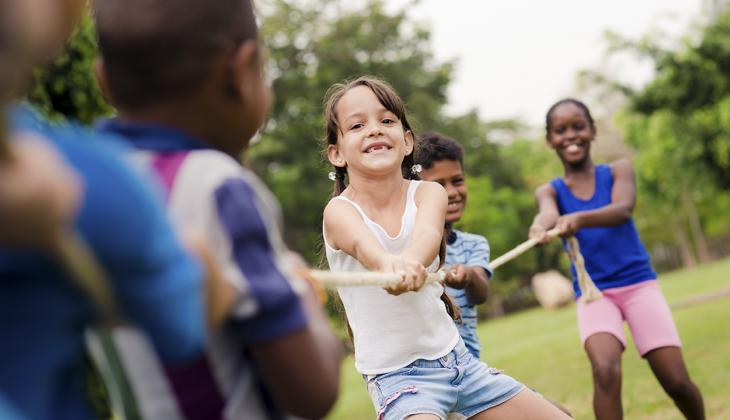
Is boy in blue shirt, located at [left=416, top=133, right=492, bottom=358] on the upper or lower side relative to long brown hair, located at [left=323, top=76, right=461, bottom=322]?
lower

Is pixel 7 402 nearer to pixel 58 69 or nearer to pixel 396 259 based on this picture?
pixel 396 259

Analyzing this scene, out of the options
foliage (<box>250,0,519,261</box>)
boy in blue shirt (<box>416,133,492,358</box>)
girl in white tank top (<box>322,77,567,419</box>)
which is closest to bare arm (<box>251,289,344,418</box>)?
girl in white tank top (<box>322,77,567,419</box>)

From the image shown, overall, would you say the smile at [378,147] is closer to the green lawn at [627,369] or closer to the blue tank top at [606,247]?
the blue tank top at [606,247]

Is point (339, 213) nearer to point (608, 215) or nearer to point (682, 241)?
point (608, 215)

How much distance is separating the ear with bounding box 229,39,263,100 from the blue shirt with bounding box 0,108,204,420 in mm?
387

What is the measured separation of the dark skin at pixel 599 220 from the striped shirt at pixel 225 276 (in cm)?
334

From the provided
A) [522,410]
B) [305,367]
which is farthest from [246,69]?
[522,410]

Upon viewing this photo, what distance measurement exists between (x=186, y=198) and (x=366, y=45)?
27.7m

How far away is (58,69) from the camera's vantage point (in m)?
7.48

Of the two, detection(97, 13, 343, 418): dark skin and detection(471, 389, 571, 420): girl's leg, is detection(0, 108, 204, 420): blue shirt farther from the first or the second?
detection(471, 389, 571, 420): girl's leg

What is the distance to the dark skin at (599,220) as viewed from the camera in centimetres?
459

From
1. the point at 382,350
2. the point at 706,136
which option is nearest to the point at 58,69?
the point at 382,350

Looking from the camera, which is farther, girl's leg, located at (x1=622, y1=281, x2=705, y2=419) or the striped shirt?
girl's leg, located at (x1=622, y1=281, x2=705, y2=419)

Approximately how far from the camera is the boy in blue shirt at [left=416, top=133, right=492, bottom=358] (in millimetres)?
4207
